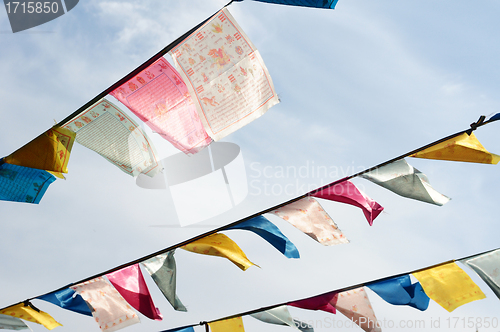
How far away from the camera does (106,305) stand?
3504 mm

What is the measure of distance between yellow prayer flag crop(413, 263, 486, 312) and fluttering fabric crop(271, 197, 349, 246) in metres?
1.01

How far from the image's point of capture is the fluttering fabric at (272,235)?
3357 mm

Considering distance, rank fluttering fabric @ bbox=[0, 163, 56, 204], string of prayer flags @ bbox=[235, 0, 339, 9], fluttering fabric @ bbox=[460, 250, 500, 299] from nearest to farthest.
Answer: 1. string of prayer flags @ bbox=[235, 0, 339, 9]
2. fluttering fabric @ bbox=[0, 163, 56, 204]
3. fluttering fabric @ bbox=[460, 250, 500, 299]

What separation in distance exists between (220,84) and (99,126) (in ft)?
3.98

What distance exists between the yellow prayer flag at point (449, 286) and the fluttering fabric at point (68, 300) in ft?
10.2

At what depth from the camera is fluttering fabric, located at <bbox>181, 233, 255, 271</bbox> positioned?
3.33 m

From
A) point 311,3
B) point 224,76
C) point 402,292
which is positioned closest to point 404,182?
point 402,292

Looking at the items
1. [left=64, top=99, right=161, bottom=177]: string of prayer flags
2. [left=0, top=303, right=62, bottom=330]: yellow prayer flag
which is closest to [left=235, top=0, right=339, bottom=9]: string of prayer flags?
[left=64, top=99, right=161, bottom=177]: string of prayer flags

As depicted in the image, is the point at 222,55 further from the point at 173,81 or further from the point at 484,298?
the point at 484,298

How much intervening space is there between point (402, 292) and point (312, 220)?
114 centimetres

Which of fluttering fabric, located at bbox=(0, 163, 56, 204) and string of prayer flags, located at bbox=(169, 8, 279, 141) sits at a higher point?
string of prayer flags, located at bbox=(169, 8, 279, 141)

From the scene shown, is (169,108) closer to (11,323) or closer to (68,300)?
(68,300)

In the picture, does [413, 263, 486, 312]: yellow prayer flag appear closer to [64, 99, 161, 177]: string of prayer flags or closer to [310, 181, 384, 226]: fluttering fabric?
[310, 181, 384, 226]: fluttering fabric

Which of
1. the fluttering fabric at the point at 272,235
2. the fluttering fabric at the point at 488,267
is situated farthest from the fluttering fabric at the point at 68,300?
the fluttering fabric at the point at 488,267
